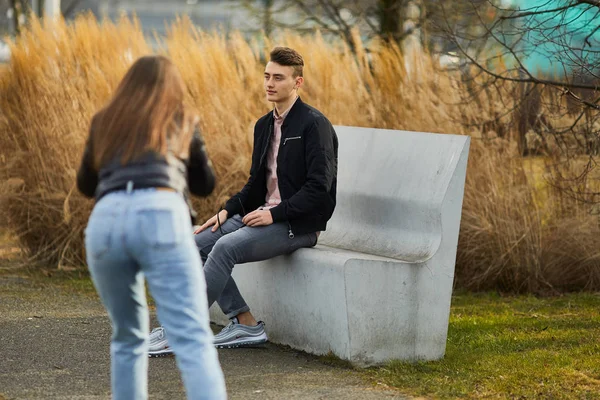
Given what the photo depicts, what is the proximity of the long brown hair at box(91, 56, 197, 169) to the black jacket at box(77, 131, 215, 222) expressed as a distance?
30 millimetres

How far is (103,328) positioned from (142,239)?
9.41 feet

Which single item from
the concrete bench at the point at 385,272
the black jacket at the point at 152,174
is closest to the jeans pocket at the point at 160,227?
the black jacket at the point at 152,174

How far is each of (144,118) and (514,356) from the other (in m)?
2.76

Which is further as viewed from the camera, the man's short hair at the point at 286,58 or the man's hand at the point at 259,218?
the man's short hair at the point at 286,58

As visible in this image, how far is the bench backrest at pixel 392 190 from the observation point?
5375mm

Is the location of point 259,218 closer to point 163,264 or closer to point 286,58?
point 286,58

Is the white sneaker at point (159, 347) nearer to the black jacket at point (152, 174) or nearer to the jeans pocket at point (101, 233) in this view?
the black jacket at point (152, 174)

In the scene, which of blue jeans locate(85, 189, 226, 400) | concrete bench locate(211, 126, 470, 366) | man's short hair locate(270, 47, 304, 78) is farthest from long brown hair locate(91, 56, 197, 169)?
man's short hair locate(270, 47, 304, 78)

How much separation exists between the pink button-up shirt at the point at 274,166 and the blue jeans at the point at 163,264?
86.6 inches

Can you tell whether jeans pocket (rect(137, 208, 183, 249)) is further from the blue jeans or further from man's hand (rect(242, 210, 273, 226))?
man's hand (rect(242, 210, 273, 226))

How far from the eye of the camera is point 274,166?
18.5 feet

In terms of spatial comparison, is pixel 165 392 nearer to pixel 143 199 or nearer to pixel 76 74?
pixel 143 199

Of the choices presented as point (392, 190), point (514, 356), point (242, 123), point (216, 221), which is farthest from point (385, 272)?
point (242, 123)

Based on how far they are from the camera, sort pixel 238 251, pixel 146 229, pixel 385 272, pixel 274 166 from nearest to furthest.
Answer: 1. pixel 146 229
2. pixel 385 272
3. pixel 238 251
4. pixel 274 166
